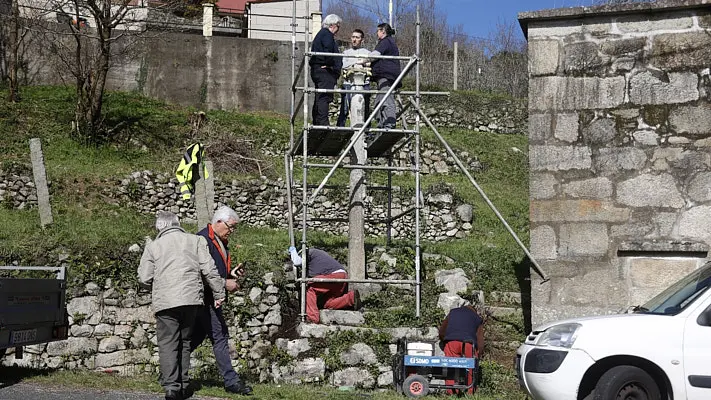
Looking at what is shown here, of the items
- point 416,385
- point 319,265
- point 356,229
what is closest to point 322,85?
point 356,229

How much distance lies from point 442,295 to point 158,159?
1005 cm

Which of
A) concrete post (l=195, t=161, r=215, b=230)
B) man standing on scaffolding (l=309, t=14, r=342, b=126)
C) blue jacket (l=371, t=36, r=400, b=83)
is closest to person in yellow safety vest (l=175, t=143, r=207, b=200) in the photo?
concrete post (l=195, t=161, r=215, b=230)

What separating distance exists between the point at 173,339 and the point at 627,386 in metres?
3.96

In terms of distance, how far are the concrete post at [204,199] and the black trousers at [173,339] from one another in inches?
189

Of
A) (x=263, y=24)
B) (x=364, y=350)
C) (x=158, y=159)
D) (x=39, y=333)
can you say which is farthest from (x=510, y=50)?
(x=39, y=333)

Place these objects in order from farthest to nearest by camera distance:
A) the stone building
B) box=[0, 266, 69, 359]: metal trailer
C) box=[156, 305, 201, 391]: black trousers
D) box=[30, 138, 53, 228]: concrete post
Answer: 1. box=[30, 138, 53, 228]: concrete post
2. the stone building
3. box=[0, 266, 69, 359]: metal trailer
4. box=[156, 305, 201, 391]: black trousers

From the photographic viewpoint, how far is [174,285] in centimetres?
799

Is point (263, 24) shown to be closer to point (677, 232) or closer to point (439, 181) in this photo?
point (439, 181)

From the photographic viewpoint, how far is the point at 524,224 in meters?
18.8

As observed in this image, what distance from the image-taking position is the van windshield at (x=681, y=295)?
7.41 meters

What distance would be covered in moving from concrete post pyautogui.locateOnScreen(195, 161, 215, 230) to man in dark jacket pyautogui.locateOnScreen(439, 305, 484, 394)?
4290 millimetres

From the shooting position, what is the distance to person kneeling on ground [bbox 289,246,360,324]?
11719 mm

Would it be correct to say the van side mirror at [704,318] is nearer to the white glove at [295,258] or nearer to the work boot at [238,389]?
the work boot at [238,389]

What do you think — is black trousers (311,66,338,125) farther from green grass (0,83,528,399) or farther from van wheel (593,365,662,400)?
van wheel (593,365,662,400)
